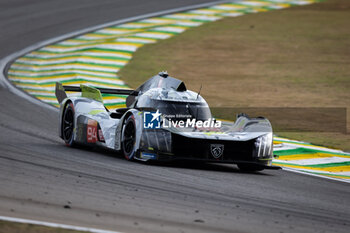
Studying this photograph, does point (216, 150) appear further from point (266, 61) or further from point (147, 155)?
point (266, 61)

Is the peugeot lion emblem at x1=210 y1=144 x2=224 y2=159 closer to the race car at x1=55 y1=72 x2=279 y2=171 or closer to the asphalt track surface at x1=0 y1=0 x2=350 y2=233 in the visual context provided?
the race car at x1=55 y1=72 x2=279 y2=171

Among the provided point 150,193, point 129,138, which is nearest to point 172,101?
point 129,138

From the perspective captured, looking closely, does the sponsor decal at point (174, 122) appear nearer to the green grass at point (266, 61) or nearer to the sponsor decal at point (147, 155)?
the sponsor decal at point (147, 155)

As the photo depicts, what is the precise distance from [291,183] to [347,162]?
8.75 ft

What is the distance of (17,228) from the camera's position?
6.75 meters

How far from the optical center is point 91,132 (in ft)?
42.0

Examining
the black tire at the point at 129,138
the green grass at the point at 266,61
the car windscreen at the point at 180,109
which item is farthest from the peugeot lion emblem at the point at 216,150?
the green grass at the point at 266,61

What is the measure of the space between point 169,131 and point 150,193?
2418mm

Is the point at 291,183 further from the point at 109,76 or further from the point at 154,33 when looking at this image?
the point at 154,33

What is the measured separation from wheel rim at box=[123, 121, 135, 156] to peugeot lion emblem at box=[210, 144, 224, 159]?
1.31m

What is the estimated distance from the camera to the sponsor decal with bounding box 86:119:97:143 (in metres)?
12.7

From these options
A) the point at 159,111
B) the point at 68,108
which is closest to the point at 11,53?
the point at 68,108

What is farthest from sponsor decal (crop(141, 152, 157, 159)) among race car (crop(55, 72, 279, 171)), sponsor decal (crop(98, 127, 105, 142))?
sponsor decal (crop(98, 127, 105, 142))

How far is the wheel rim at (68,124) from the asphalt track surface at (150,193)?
0.64 feet
